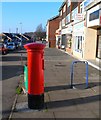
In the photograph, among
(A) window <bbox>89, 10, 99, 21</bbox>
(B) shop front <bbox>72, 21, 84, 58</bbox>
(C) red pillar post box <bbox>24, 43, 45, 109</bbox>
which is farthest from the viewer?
(B) shop front <bbox>72, 21, 84, 58</bbox>

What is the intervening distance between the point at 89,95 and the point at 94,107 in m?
1.53

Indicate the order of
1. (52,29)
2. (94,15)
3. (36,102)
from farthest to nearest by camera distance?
(52,29)
(94,15)
(36,102)

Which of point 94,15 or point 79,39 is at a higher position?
point 94,15

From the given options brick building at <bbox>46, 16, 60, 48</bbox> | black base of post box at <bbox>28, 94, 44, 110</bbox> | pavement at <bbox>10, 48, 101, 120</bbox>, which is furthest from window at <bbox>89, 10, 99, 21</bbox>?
brick building at <bbox>46, 16, 60, 48</bbox>

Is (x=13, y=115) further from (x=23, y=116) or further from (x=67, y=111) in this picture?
(x=67, y=111)

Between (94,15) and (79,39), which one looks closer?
(94,15)

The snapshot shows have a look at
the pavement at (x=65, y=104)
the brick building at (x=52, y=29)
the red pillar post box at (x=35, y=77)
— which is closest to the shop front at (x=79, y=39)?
the pavement at (x=65, y=104)

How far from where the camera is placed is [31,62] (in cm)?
748

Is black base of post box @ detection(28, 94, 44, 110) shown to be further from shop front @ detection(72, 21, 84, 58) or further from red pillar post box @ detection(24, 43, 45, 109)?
shop front @ detection(72, 21, 84, 58)

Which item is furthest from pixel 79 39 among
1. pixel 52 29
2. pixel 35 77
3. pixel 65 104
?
pixel 52 29

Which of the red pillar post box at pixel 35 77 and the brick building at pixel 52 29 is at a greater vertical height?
the brick building at pixel 52 29

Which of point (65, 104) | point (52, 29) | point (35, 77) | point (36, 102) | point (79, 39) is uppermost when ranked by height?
point (52, 29)

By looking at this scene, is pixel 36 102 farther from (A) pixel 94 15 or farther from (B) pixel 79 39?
(B) pixel 79 39

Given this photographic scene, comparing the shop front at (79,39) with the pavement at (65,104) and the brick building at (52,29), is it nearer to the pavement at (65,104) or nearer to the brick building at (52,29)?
the pavement at (65,104)
